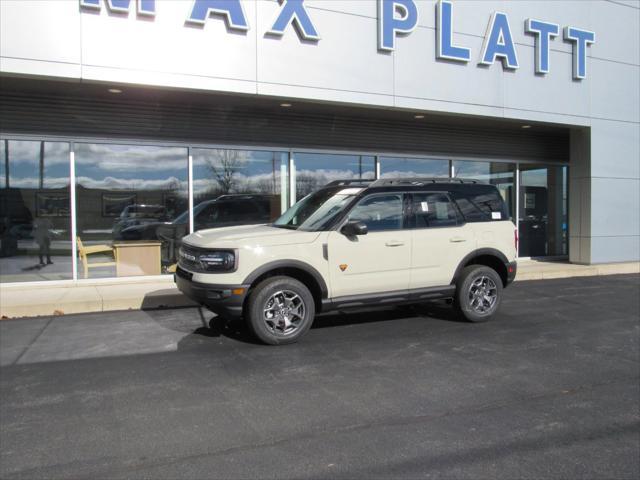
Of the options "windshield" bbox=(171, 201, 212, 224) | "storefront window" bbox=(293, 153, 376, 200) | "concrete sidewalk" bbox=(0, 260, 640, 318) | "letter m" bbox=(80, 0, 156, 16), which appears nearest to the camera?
"concrete sidewalk" bbox=(0, 260, 640, 318)

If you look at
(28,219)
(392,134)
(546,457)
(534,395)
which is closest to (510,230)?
(534,395)

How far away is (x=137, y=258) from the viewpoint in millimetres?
10609

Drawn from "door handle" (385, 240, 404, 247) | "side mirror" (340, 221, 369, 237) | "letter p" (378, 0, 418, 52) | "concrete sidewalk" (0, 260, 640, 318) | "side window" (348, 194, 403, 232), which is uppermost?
"letter p" (378, 0, 418, 52)

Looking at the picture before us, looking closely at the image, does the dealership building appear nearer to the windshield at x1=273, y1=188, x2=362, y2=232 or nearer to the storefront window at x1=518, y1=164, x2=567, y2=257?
the storefront window at x1=518, y1=164, x2=567, y2=257

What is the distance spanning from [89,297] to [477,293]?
6.18m

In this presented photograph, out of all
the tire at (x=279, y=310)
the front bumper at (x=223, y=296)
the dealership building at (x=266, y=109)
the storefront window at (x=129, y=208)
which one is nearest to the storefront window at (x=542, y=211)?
the dealership building at (x=266, y=109)

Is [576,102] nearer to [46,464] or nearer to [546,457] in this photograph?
[546,457]

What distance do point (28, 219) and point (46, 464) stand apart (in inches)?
308

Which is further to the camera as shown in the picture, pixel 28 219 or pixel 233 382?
pixel 28 219

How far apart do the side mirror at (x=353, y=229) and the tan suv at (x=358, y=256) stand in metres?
0.01

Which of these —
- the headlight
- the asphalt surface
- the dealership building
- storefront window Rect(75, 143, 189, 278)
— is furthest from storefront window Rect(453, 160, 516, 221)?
the headlight

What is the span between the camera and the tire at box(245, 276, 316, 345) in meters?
5.92

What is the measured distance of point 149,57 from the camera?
8.55 m

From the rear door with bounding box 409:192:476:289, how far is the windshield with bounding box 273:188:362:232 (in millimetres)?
949
